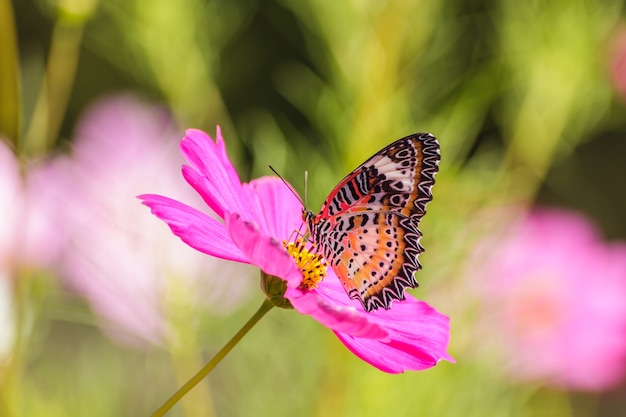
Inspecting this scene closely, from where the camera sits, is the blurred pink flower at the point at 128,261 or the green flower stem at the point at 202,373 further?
the blurred pink flower at the point at 128,261

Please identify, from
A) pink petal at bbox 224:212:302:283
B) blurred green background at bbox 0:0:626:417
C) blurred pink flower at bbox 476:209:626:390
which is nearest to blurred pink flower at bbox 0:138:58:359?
blurred green background at bbox 0:0:626:417

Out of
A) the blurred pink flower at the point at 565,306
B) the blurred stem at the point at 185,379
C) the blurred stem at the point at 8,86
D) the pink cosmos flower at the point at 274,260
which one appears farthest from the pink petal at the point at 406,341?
the blurred pink flower at the point at 565,306

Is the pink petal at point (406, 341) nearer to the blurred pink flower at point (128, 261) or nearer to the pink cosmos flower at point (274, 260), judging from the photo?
the pink cosmos flower at point (274, 260)

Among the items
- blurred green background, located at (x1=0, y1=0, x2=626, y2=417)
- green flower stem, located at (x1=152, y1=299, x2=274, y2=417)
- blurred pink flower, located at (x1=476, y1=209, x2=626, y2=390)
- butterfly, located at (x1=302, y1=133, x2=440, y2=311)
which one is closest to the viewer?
green flower stem, located at (x1=152, y1=299, x2=274, y2=417)

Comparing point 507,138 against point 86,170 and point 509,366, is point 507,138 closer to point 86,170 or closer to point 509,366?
point 509,366

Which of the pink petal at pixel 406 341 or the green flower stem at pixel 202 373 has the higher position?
the pink petal at pixel 406 341

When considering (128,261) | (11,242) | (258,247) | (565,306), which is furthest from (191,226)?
(565,306)

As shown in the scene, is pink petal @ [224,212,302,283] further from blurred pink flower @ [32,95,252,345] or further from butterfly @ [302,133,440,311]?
blurred pink flower @ [32,95,252,345]
